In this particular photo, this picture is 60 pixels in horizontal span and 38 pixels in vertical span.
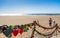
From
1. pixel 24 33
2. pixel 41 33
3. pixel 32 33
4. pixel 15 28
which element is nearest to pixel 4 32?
pixel 15 28

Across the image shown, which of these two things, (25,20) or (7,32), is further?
(25,20)

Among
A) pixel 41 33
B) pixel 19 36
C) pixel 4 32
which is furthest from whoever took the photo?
pixel 41 33

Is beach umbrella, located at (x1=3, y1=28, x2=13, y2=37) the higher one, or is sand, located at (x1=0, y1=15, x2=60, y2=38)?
sand, located at (x1=0, y1=15, x2=60, y2=38)

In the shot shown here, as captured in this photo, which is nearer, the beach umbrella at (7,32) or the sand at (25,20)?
the beach umbrella at (7,32)

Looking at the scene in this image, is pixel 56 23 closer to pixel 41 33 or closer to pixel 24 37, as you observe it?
pixel 41 33

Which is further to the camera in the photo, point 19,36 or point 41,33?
point 41,33

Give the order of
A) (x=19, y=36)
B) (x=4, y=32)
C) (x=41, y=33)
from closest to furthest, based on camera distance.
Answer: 1. (x=4, y=32)
2. (x=19, y=36)
3. (x=41, y=33)

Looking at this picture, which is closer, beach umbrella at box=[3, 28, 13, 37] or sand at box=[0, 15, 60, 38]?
beach umbrella at box=[3, 28, 13, 37]

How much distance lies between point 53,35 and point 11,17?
1205mm

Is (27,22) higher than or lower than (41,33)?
higher

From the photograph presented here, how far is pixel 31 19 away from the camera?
3861 mm

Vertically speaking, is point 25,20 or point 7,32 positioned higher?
Answer: point 25,20

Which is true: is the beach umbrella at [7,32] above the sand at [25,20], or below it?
below

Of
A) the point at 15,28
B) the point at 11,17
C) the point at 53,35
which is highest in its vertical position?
the point at 11,17
